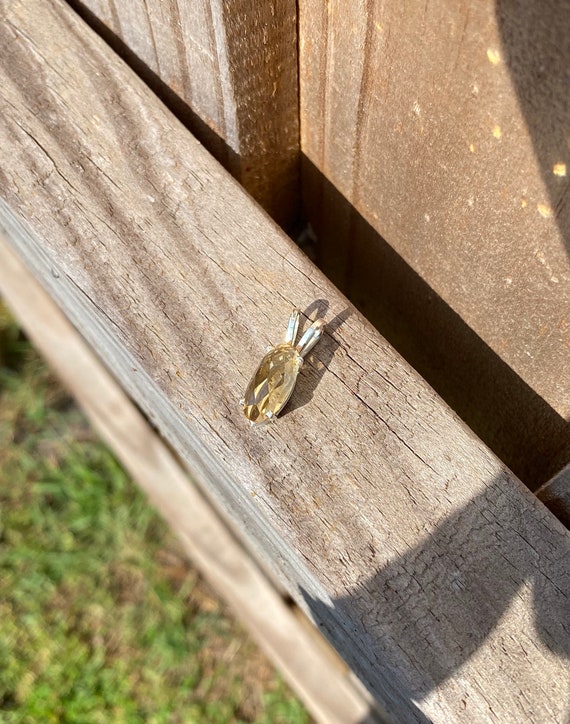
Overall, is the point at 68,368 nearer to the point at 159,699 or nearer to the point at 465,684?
the point at 159,699

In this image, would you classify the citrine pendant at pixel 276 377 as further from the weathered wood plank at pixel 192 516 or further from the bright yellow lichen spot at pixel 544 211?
the weathered wood plank at pixel 192 516

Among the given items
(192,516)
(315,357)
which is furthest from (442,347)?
(192,516)

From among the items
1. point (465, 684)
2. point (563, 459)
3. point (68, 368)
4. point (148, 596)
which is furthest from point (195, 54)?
point (148, 596)

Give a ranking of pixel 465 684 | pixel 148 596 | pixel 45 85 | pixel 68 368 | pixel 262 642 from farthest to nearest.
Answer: pixel 148 596 < pixel 68 368 < pixel 262 642 < pixel 45 85 < pixel 465 684

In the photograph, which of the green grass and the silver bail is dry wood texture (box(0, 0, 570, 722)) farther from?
the green grass

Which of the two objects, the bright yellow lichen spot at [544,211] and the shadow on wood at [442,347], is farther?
the shadow on wood at [442,347]

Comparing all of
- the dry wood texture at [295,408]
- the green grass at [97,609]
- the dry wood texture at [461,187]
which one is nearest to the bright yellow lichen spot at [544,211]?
the dry wood texture at [461,187]
